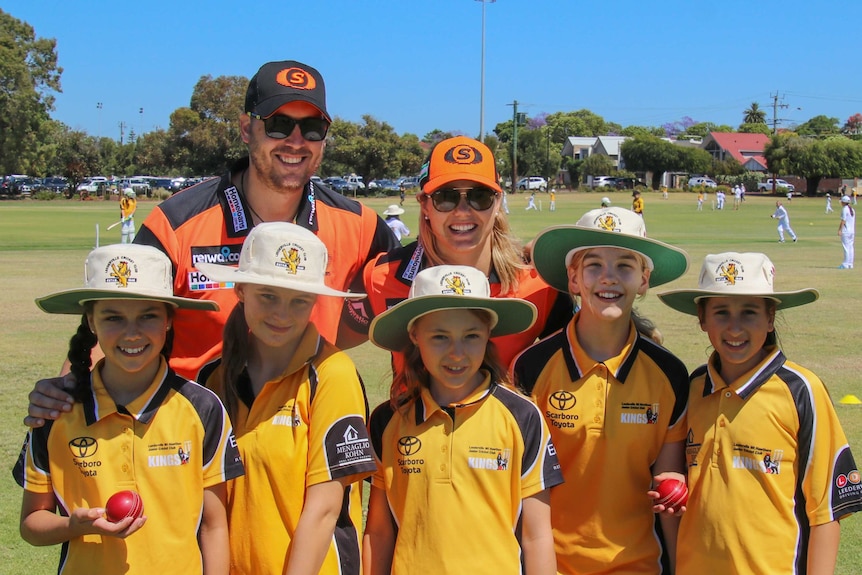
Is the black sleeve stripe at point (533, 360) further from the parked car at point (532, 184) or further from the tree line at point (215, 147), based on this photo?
the parked car at point (532, 184)

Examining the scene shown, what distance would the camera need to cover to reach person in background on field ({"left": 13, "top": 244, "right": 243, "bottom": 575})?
302 cm

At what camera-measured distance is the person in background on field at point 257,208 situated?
4.04m

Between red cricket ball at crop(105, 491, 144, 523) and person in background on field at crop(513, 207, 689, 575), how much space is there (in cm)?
152

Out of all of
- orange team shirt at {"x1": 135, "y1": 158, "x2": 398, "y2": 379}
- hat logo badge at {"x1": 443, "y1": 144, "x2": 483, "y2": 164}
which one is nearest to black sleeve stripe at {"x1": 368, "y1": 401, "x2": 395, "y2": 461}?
orange team shirt at {"x1": 135, "y1": 158, "x2": 398, "y2": 379}

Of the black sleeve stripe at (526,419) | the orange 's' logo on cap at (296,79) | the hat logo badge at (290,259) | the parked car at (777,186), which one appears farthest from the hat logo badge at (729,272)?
the parked car at (777,186)

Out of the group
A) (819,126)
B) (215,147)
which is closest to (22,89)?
(215,147)

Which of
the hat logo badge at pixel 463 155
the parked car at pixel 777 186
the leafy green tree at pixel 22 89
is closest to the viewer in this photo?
the hat logo badge at pixel 463 155

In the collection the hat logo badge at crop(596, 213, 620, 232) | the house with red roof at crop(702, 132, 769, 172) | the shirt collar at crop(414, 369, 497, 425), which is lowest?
the shirt collar at crop(414, 369, 497, 425)

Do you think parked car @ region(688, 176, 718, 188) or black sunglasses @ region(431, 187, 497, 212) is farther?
parked car @ region(688, 176, 718, 188)

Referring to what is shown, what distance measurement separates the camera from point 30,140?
68.9 meters

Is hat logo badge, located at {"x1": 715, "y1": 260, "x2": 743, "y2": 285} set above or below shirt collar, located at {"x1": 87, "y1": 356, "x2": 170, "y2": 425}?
above

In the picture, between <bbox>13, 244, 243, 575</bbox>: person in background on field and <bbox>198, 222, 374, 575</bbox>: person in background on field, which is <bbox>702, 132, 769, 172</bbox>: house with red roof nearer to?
<bbox>198, 222, 374, 575</bbox>: person in background on field

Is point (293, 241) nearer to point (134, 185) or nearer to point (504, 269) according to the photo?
point (504, 269)

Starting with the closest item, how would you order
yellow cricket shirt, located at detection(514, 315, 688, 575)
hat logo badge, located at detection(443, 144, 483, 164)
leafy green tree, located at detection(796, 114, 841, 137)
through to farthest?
yellow cricket shirt, located at detection(514, 315, 688, 575) < hat logo badge, located at detection(443, 144, 483, 164) < leafy green tree, located at detection(796, 114, 841, 137)
